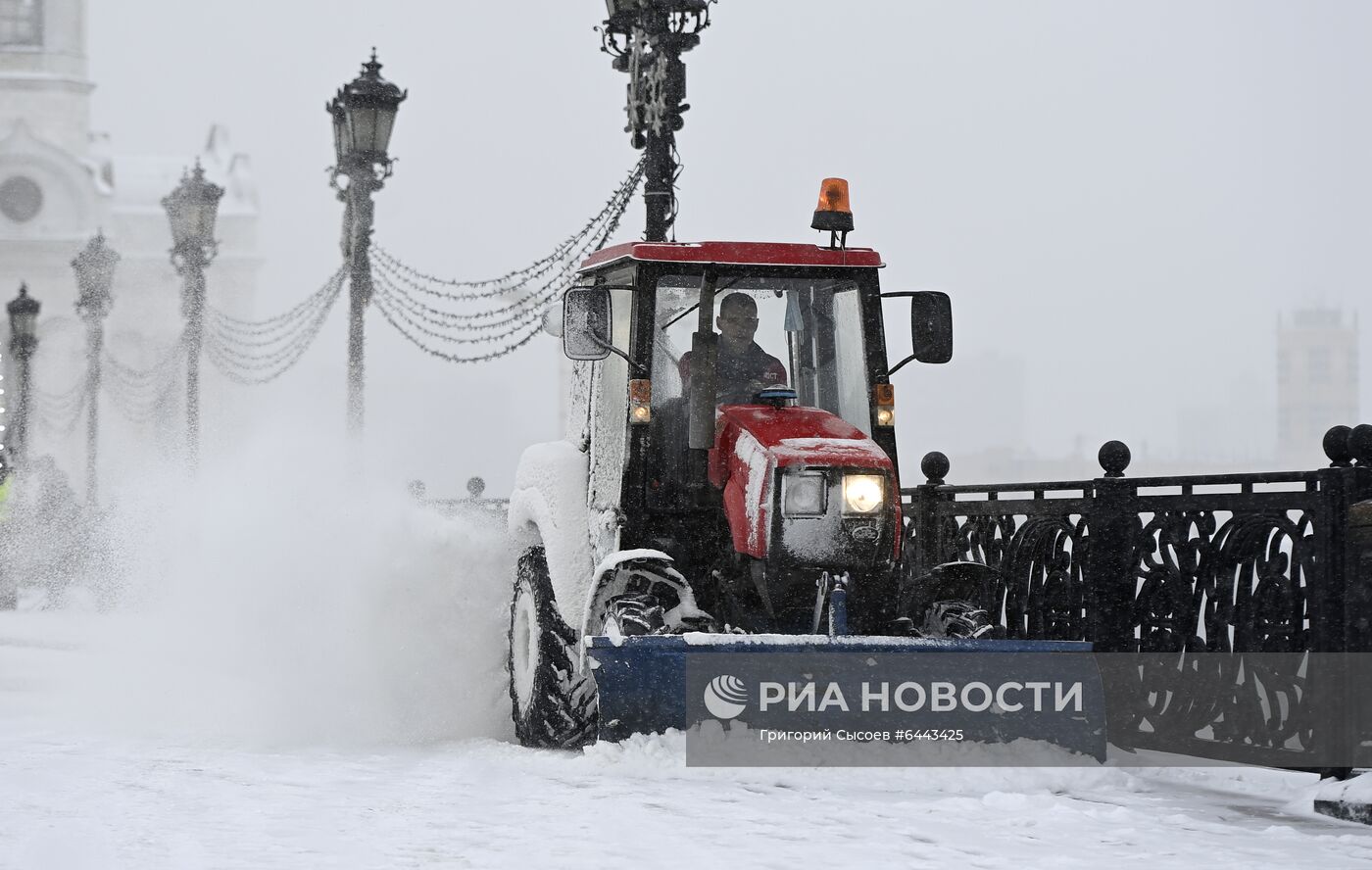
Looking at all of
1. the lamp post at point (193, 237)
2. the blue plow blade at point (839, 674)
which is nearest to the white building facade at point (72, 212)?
the lamp post at point (193, 237)

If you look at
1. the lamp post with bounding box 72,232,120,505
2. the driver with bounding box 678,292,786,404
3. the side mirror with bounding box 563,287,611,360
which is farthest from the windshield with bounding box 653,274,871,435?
the lamp post with bounding box 72,232,120,505

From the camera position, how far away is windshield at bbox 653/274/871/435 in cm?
804

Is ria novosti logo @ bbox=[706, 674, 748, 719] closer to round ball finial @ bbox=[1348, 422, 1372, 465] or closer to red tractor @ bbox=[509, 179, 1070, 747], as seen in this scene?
red tractor @ bbox=[509, 179, 1070, 747]

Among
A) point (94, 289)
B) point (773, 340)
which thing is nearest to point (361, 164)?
point (773, 340)

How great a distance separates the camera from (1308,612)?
24.4 feet

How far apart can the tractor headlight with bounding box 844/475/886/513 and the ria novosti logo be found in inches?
35.9

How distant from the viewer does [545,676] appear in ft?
27.1

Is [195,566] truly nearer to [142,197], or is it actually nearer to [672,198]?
[672,198]

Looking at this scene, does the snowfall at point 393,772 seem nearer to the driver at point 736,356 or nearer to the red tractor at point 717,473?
the red tractor at point 717,473

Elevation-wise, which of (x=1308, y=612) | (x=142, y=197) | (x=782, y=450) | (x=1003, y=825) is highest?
(x=142, y=197)

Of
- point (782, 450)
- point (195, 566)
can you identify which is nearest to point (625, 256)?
point (782, 450)

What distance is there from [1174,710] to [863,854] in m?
3.17

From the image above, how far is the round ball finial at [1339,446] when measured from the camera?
7.29 m

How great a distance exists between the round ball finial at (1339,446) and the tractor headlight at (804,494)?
2.18m
